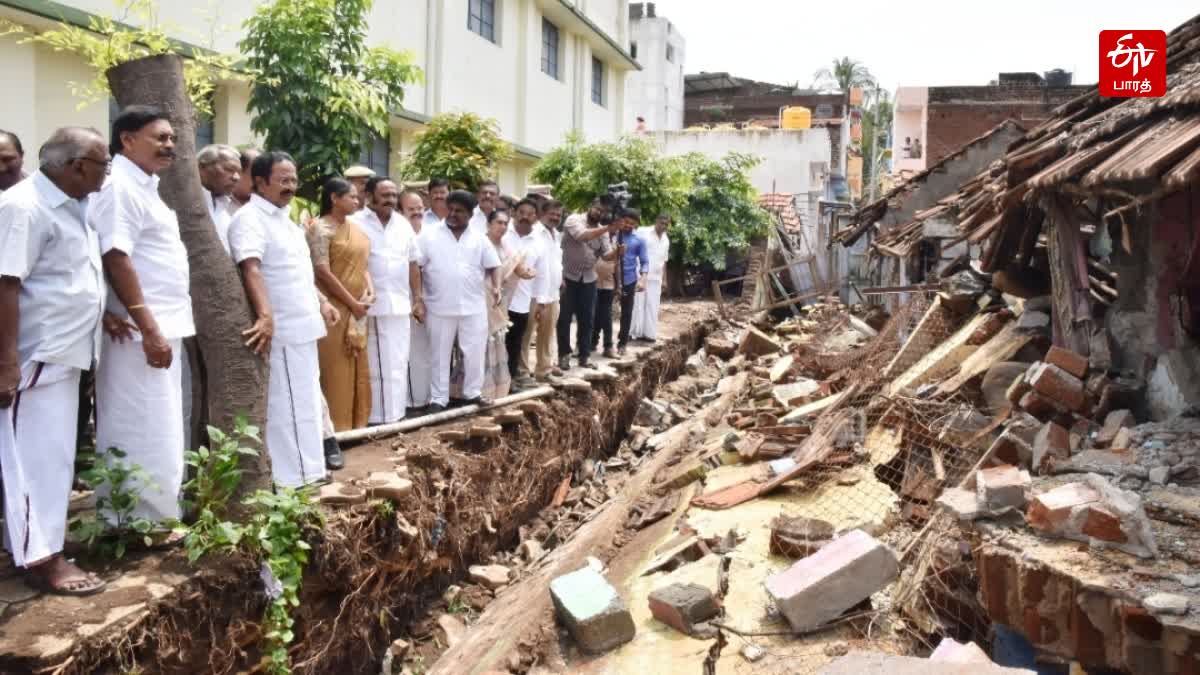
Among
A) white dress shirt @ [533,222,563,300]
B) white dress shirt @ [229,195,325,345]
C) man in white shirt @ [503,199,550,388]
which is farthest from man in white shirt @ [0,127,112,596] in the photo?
white dress shirt @ [533,222,563,300]

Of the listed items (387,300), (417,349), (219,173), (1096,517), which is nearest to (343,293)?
(387,300)

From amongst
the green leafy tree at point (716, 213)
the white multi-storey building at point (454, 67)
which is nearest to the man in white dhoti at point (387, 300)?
the white multi-storey building at point (454, 67)

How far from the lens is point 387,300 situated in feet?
20.5

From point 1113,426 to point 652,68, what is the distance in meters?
36.5

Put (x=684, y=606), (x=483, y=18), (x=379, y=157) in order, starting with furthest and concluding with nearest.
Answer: (x=483, y=18)
(x=379, y=157)
(x=684, y=606)

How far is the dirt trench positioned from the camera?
362 cm

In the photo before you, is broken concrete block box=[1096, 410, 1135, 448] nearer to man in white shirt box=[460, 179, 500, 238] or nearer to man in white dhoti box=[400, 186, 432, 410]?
man in white dhoti box=[400, 186, 432, 410]

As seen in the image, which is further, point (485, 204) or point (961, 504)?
point (485, 204)

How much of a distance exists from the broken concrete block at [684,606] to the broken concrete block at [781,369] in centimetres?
594

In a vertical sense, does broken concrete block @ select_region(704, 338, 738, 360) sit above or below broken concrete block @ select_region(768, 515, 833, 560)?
above

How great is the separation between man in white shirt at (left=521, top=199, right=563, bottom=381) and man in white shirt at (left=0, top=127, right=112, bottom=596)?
16.6 feet

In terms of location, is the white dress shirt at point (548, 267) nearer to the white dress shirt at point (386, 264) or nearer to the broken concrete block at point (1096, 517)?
the white dress shirt at point (386, 264)

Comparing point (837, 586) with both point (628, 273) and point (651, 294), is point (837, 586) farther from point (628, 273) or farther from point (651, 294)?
point (651, 294)

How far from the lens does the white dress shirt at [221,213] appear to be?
4.62 m
